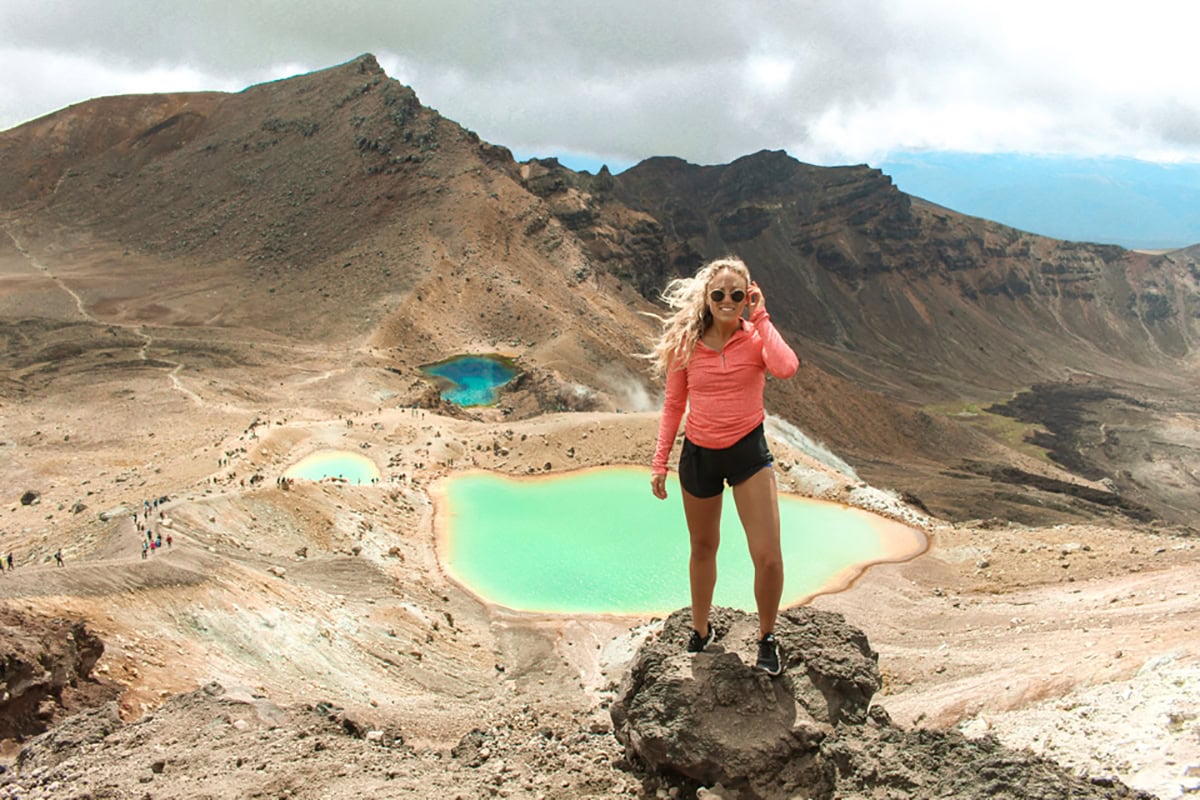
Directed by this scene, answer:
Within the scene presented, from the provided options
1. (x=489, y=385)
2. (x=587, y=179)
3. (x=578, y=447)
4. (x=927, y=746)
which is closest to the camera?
(x=927, y=746)

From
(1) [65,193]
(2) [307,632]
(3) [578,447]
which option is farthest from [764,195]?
(2) [307,632]

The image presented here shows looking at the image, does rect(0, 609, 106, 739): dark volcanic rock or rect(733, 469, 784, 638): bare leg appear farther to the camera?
rect(0, 609, 106, 739): dark volcanic rock

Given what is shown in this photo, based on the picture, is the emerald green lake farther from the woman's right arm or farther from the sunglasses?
the sunglasses

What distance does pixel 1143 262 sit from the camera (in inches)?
6038

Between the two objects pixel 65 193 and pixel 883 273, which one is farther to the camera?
A: pixel 883 273

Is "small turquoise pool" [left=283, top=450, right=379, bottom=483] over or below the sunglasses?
below

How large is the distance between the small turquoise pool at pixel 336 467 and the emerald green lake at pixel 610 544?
7.40ft

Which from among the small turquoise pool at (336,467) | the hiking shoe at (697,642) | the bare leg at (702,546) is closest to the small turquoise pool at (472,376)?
the small turquoise pool at (336,467)

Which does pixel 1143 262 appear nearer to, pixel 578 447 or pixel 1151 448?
pixel 1151 448

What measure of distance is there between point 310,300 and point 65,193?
43.3 m

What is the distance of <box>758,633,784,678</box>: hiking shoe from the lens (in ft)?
19.9

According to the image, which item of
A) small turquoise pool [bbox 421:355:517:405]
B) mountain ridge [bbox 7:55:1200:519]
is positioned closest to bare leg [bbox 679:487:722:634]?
small turquoise pool [bbox 421:355:517:405]

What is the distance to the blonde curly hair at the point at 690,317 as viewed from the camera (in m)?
5.93

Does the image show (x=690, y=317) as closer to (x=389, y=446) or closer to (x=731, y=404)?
(x=731, y=404)
